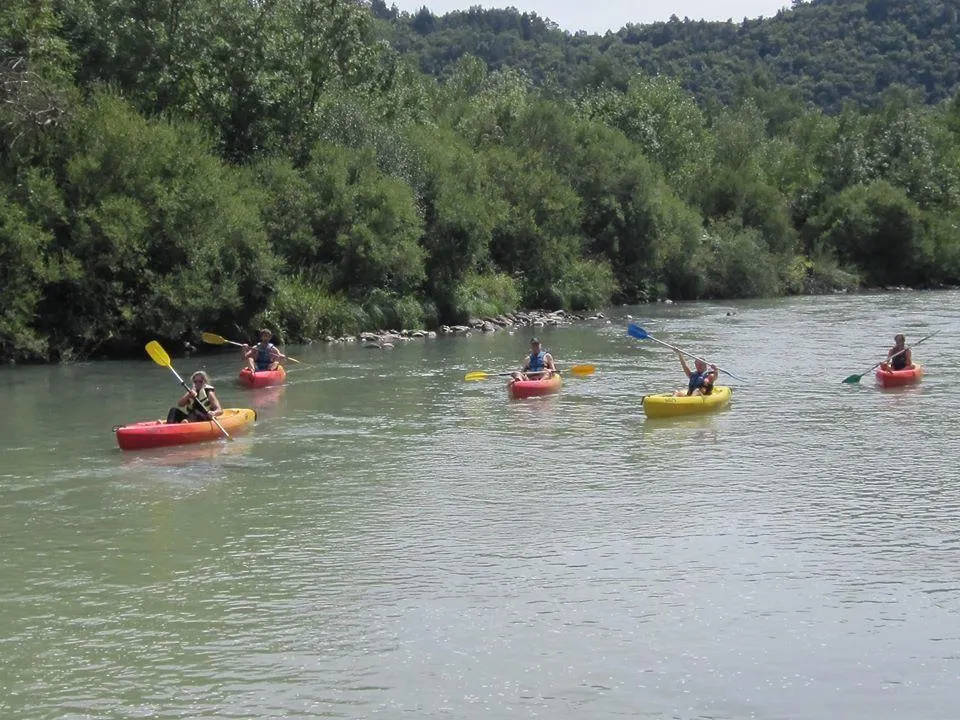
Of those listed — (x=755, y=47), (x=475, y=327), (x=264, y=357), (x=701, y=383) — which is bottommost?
(x=701, y=383)

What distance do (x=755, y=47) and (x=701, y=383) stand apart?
141973mm

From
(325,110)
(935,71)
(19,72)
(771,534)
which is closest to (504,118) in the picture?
(325,110)

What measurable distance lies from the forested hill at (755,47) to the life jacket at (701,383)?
101985mm

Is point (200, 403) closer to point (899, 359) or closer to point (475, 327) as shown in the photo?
point (899, 359)

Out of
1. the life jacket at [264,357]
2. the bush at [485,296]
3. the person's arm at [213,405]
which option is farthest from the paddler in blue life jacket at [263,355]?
the bush at [485,296]

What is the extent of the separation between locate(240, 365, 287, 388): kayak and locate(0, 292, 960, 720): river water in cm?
105

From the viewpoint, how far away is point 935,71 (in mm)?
135375

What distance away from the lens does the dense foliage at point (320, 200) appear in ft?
94.0

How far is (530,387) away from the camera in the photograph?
2214cm

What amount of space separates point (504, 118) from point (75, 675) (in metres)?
41.0

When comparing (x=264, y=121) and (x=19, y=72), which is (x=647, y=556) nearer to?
(x=19, y=72)

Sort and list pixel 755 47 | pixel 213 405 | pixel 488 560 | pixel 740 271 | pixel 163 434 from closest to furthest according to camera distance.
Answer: pixel 488 560, pixel 163 434, pixel 213 405, pixel 740 271, pixel 755 47

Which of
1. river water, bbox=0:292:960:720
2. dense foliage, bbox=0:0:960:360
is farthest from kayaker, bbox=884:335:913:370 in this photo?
dense foliage, bbox=0:0:960:360

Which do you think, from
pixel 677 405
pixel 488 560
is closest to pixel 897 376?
pixel 677 405
